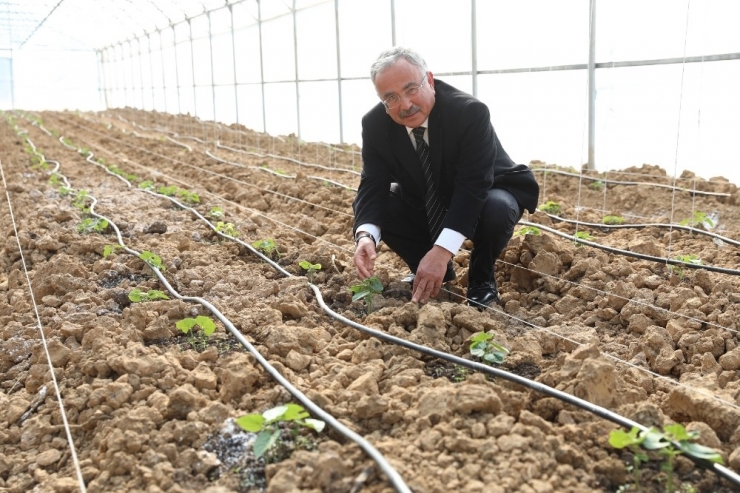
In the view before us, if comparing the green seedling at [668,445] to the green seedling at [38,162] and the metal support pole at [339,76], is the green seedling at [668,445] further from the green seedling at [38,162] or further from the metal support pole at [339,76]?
the metal support pole at [339,76]

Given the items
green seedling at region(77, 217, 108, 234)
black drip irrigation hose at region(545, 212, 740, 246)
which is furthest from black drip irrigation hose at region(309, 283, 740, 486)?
green seedling at region(77, 217, 108, 234)

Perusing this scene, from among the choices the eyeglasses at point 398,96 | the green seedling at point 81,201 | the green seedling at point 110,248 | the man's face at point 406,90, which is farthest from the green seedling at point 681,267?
the green seedling at point 81,201

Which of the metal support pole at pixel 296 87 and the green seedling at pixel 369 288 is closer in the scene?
the green seedling at pixel 369 288

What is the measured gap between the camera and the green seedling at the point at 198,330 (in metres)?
2.66

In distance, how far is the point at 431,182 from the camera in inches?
123

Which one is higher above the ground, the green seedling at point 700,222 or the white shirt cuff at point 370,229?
the white shirt cuff at point 370,229

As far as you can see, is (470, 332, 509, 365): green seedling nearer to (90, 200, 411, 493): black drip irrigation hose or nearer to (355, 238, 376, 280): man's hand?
(90, 200, 411, 493): black drip irrigation hose

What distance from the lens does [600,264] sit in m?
3.48

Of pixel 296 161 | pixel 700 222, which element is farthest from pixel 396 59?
pixel 296 161

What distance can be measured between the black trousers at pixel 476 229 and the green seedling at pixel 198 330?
3.15ft

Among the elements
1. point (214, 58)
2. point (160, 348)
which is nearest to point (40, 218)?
point (160, 348)

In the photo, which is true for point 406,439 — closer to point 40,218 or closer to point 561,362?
point 561,362

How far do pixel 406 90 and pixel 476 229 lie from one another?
0.67 metres

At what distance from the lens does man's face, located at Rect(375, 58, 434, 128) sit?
2.79 meters
